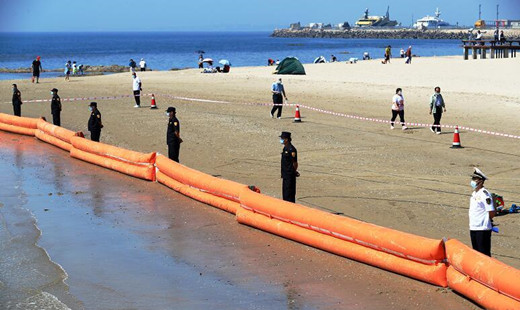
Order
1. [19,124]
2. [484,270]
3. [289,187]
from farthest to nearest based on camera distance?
[19,124]
[289,187]
[484,270]

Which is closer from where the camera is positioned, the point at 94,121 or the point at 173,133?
the point at 173,133

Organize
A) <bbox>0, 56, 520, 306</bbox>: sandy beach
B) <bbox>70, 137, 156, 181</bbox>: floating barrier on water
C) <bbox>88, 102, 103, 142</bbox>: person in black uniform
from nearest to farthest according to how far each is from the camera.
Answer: <bbox>0, 56, 520, 306</bbox>: sandy beach
<bbox>70, 137, 156, 181</bbox>: floating barrier on water
<bbox>88, 102, 103, 142</bbox>: person in black uniform

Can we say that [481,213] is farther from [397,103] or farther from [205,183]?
[397,103]

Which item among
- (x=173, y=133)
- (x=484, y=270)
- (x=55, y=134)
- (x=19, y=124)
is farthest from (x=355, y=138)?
(x=484, y=270)

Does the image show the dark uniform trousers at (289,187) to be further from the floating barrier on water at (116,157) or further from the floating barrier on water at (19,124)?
the floating barrier on water at (19,124)

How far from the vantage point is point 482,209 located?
439 inches

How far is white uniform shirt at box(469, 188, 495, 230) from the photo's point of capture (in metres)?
11.1

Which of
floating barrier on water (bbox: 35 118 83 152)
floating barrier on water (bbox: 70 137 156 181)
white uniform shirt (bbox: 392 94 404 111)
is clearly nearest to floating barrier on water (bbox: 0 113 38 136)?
floating barrier on water (bbox: 35 118 83 152)

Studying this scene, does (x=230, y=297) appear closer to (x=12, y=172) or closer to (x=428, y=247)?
(x=428, y=247)

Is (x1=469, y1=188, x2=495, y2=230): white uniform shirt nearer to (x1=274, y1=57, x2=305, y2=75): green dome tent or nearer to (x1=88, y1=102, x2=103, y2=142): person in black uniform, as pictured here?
(x1=88, y1=102, x2=103, y2=142): person in black uniform

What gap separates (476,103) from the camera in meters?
33.2

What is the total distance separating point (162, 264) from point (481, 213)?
16.8 feet

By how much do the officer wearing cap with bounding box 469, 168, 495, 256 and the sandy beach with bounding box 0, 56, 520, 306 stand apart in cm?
112

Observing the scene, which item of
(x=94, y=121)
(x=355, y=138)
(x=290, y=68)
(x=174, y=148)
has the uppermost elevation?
(x=290, y=68)
